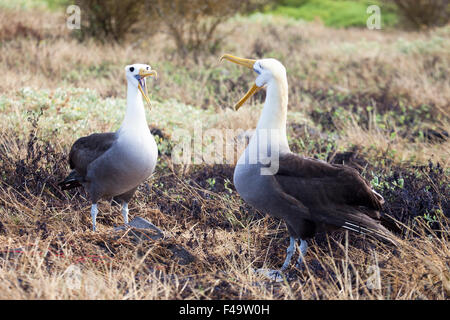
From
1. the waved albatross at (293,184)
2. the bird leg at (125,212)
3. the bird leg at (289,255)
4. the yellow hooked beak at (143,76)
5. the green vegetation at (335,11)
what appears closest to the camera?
the waved albatross at (293,184)

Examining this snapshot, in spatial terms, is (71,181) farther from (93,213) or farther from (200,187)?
(200,187)

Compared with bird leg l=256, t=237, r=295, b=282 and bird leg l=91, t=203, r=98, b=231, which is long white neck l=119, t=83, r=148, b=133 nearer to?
bird leg l=91, t=203, r=98, b=231

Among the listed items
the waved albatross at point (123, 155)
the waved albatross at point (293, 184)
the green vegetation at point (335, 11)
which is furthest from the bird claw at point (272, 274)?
the green vegetation at point (335, 11)

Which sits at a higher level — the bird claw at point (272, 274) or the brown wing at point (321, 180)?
the brown wing at point (321, 180)

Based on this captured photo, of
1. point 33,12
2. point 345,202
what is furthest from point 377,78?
point 33,12

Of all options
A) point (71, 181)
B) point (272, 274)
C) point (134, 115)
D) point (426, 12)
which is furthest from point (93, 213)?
point (426, 12)

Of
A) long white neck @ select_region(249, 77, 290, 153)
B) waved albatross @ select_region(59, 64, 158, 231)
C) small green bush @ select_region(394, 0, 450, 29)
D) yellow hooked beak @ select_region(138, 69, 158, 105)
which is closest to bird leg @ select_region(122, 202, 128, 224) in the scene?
waved albatross @ select_region(59, 64, 158, 231)

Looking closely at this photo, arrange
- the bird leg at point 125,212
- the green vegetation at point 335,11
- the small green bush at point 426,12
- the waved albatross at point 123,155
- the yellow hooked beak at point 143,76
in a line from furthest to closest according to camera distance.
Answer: the green vegetation at point 335,11 < the small green bush at point 426,12 < the bird leg at point 125,212 < the yellow hooked beak at point 143,76 < the waved albatross at point 123,155

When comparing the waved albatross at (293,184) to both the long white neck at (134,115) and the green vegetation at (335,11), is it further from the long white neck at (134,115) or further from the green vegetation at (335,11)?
the green vegetation at (335,11)

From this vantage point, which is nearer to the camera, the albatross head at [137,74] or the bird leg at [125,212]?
the albatross head at [137,74]

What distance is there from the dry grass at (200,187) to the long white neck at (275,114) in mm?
651

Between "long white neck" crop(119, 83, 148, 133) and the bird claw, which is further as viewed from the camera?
"long white neck" crop(119, 83, 148, 133)

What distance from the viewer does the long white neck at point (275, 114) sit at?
9.31ft

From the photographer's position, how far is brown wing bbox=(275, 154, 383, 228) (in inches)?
109
